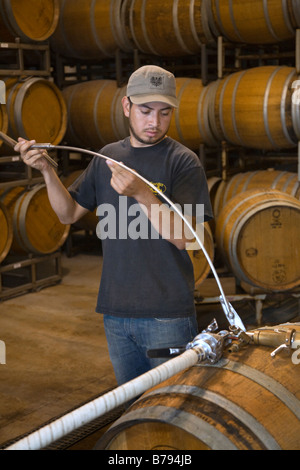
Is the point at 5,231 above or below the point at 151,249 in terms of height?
below

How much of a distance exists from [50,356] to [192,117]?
288 cm

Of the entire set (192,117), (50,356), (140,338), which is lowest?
(50,356)

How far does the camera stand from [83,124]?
7.41 metres

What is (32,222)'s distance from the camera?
6199mm

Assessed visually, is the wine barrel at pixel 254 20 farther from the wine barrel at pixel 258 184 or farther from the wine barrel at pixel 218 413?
the wine barrel at pixel 218 413

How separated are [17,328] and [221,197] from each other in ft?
7.42

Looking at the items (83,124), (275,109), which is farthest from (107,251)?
(83,124)

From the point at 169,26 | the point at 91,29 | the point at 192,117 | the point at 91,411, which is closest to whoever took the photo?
the point at 91,411

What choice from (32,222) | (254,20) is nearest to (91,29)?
(254,20)

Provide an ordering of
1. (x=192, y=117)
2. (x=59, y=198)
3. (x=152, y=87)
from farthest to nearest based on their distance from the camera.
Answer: (x=192, y=117) → (x=59, y=198) → (x=152, y=87)

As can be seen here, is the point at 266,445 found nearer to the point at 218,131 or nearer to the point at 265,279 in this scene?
the point at 265,279

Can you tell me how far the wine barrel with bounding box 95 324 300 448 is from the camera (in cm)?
153

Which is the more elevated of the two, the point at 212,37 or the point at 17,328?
the point at 212,37

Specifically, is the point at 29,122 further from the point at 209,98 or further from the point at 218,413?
the point at 218,413
